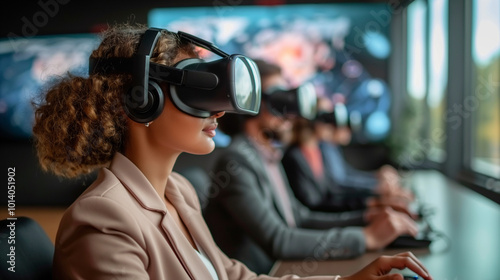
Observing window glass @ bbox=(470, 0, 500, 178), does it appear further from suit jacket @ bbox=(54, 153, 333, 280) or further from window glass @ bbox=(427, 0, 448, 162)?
suit jacket @ bbox=(54, 153, 333, 280)

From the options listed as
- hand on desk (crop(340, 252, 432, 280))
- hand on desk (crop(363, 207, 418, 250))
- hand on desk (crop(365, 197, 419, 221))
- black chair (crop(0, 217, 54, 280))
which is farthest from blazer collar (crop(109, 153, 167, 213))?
hand on desk (crop(365, 197, 419, 221))

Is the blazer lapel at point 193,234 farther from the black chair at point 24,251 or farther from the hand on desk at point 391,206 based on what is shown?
the hand on desk at point 391,206

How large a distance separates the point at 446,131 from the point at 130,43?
3.68 m

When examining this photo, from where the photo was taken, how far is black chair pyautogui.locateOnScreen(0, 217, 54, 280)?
0.94 m

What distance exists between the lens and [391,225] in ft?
5.74

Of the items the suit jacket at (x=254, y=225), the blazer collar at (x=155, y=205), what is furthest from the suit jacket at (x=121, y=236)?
the suit jacket at (x=254, y=225)

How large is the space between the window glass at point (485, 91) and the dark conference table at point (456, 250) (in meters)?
0.38

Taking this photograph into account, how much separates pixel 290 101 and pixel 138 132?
955 millimetres

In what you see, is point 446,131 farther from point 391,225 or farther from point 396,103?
point 391,225

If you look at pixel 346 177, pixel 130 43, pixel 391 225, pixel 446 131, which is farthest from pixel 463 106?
pixel 130 43

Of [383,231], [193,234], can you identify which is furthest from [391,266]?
[383,231]

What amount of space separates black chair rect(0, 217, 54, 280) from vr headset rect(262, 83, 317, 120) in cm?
103

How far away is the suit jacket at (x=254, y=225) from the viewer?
5.50 ft

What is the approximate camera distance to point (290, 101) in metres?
1.93
